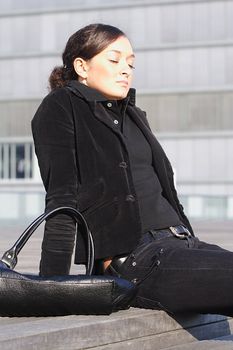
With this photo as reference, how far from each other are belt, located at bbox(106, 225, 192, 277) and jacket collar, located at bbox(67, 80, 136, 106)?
67 cm

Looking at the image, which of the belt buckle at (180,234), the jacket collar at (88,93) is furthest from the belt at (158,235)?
the jacket collar at (88,93)

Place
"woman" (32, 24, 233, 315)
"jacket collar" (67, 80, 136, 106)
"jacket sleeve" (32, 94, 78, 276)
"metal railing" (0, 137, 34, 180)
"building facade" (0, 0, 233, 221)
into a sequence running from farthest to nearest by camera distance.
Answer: "metal railing" (0, 137, 34, 180), "building facade" (0, 0, 233, 221), "jacket collar" (67, 80, 136, 106), "jacket sleeve" (32, 94, 78, 276), "woman" (32, 24, 233, 315)

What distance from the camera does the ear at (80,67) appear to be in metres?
4.98

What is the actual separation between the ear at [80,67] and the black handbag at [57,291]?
791mm

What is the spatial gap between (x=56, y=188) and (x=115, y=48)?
74 cm

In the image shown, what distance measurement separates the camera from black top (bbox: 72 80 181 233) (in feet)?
15.3

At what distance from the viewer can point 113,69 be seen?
4.93m

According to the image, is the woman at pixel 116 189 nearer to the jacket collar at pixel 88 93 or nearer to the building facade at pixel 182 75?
the jacket collar at pixel 88 93

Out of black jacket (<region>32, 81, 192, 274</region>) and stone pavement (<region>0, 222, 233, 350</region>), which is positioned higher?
black jacket (<region>32, 81, 192, 274</region>)

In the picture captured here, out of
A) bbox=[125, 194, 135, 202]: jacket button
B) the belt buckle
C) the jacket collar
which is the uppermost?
the jacket collar

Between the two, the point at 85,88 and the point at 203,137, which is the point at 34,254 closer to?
the point at 85,88

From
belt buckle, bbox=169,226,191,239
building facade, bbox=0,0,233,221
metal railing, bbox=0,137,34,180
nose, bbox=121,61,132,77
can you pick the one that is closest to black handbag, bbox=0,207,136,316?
belt buckle, bbox=169,226,191,239

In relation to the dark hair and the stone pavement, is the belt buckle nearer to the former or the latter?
the stone pavement

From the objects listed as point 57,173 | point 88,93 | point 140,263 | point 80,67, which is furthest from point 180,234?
point 80,67
